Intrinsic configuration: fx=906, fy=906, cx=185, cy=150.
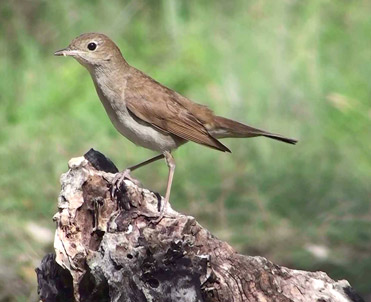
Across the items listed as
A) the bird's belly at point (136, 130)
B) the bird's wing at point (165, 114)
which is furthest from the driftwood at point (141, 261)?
the bird's wing at point (165, 114)

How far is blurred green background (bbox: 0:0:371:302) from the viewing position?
782cm

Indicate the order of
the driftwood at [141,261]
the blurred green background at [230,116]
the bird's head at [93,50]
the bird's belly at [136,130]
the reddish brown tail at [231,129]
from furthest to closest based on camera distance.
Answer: the blurred green background at [230,116] < the reddish brown tail at [231,129] < the bird's head at [93,50] < the bird's belly at [136,130] < the driftwood at [141,261]

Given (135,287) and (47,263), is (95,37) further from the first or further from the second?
(135,287)

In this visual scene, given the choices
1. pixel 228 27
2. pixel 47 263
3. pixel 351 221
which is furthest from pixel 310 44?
pixel 47 263

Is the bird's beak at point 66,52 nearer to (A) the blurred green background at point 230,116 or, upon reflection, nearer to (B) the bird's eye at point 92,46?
(B) the bird's eye at point 92,46

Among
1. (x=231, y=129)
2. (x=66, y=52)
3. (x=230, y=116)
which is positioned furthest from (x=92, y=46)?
(x=230, y=116)

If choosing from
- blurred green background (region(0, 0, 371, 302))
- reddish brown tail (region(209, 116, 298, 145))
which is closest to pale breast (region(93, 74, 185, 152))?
reddish brown tail (region(209, 116, 298, 145))

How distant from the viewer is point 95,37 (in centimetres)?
654

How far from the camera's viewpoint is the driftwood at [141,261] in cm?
448

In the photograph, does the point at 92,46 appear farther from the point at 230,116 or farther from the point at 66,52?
the point at 230,116

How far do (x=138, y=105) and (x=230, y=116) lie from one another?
287 centimetres

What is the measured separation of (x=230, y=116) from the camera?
9.12 metres

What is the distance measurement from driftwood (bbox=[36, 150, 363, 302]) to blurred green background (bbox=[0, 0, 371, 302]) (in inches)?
97.2

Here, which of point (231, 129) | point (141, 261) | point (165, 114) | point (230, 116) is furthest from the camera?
point (230, 116)
